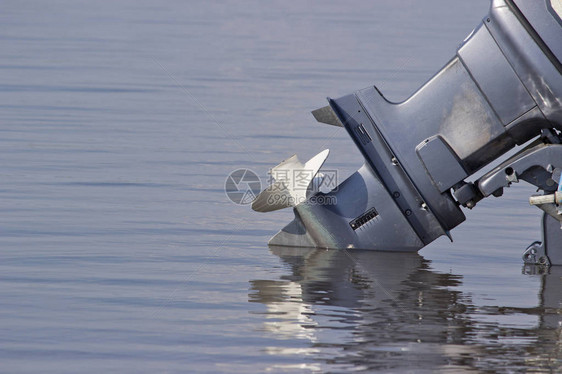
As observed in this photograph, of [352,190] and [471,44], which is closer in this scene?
[471,44]

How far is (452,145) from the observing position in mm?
7992

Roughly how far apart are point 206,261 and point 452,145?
1.96m

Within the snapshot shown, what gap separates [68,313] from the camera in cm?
691

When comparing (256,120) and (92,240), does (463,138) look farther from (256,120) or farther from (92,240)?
(256,120)

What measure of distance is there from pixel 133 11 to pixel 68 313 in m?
28.4

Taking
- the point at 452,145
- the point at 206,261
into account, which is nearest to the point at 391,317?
the point at 452,145

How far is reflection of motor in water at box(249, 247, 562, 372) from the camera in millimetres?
6258

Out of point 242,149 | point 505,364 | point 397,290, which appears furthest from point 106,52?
point 505,364

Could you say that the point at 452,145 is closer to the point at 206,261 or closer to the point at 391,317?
the point at 391,317

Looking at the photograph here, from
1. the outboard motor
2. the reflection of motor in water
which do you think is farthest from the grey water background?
the outboard motor

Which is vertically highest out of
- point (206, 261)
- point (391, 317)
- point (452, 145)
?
point (452, 145)

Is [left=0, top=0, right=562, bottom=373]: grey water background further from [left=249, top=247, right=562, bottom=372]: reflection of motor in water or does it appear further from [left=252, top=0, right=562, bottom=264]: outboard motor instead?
[left=252, top=0, right=562, bottom=264]: outboard motor

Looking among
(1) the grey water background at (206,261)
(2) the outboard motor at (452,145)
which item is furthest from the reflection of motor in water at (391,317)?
(2) the outboard motor at (452,145)

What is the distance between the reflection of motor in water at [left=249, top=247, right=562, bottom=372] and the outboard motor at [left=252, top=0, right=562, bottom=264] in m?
0.27
